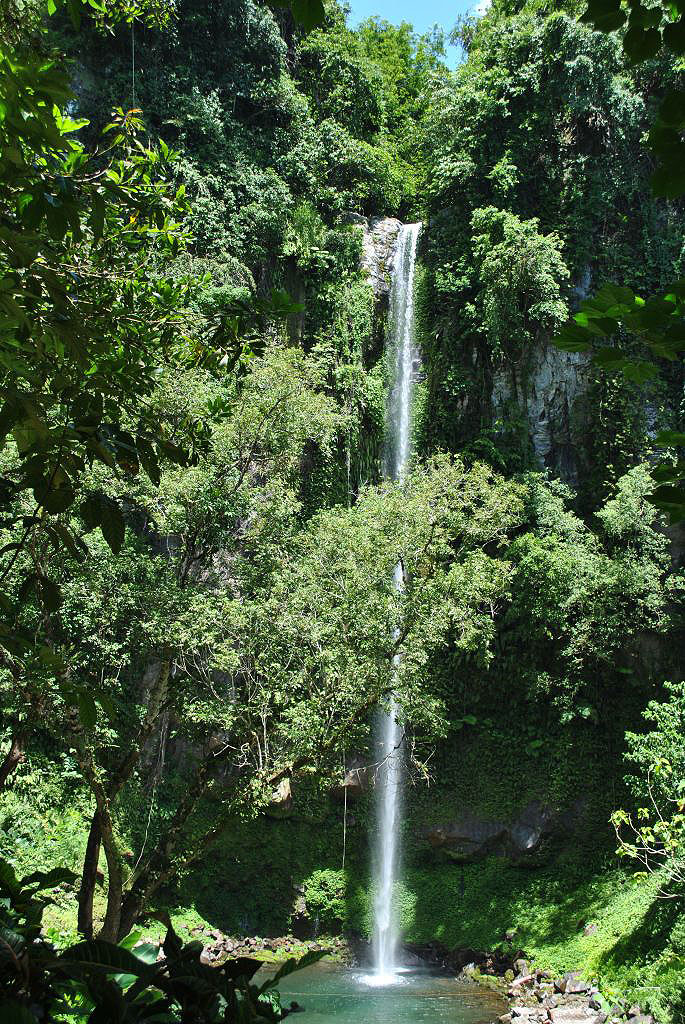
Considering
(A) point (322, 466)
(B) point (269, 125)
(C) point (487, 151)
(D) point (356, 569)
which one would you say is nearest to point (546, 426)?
(A) point (322, 466)

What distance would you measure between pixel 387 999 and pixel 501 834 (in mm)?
2887

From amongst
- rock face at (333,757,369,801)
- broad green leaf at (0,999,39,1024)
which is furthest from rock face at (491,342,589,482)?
broad green leaf at (0,999,39,1024)

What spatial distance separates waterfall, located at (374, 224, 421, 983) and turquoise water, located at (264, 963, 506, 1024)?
16.5 inches

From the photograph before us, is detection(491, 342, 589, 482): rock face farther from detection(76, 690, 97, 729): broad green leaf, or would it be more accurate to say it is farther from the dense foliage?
detection(76, 690, 97, 729): broad green leaf

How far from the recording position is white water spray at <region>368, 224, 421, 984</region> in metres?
10.5

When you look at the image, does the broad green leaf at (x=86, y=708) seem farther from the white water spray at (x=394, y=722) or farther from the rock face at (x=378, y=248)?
the rock face at (x=378, y=248)

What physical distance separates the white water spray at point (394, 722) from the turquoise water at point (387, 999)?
37cm

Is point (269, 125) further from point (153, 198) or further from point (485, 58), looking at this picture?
point (153, 198)

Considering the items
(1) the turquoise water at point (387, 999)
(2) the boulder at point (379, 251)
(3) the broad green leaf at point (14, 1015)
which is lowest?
(1) the turquoise water at point (387, 999)

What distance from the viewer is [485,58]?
1411 centimetres

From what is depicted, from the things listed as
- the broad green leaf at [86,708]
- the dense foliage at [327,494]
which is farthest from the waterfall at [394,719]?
the broad green leaf at [86,708]

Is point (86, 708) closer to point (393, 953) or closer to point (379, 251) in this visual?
point (393, 953)

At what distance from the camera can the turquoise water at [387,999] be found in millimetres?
8078

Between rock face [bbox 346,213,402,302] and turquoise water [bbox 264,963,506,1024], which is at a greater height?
rock face [bbox 346,213,402,302]
